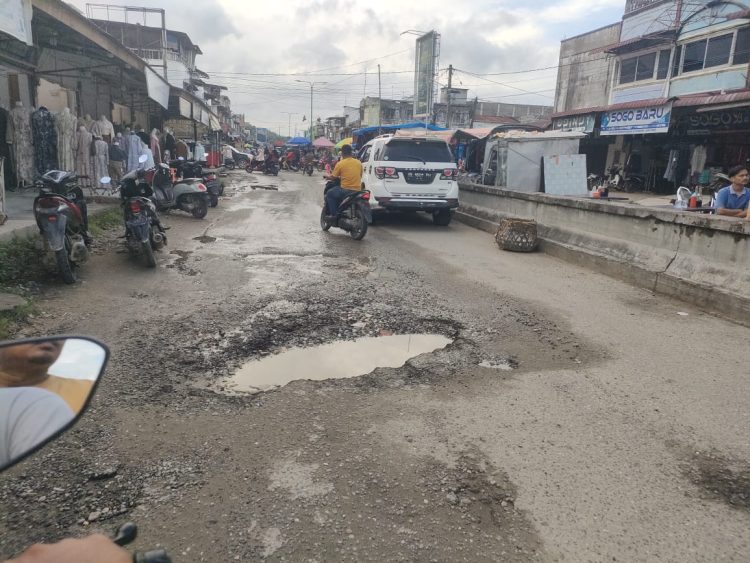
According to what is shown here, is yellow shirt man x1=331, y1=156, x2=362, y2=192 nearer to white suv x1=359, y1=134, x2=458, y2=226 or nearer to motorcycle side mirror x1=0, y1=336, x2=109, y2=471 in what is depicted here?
white suv x1=359, y1=134, x2=458, y2=226

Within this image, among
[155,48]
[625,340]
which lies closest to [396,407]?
[625,340]

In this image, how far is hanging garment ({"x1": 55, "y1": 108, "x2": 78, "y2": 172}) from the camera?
11125mm

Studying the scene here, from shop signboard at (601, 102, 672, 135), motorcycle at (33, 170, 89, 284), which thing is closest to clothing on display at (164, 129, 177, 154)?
motorcycle at (33, 170, 89, 284)

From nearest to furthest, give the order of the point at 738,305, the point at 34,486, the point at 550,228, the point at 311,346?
the point at 34,486 → the point at 311,346 → the point at 738,305 → the point at 550,228

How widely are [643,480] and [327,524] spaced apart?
161cm

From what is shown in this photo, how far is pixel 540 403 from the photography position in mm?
3396

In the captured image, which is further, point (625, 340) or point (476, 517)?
point (625, 340)

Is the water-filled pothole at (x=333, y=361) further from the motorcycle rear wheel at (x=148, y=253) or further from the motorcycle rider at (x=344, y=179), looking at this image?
the motorcycle rider at (x=344, y=179)

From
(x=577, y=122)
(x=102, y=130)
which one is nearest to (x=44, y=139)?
(x=102, y=130)

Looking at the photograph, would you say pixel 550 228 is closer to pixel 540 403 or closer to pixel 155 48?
pixel 540 403

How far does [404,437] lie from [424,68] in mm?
45504

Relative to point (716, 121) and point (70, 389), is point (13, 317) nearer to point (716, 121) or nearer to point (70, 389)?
point (70, 389)

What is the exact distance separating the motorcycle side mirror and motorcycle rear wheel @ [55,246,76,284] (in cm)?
517

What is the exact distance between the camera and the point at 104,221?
925cm
